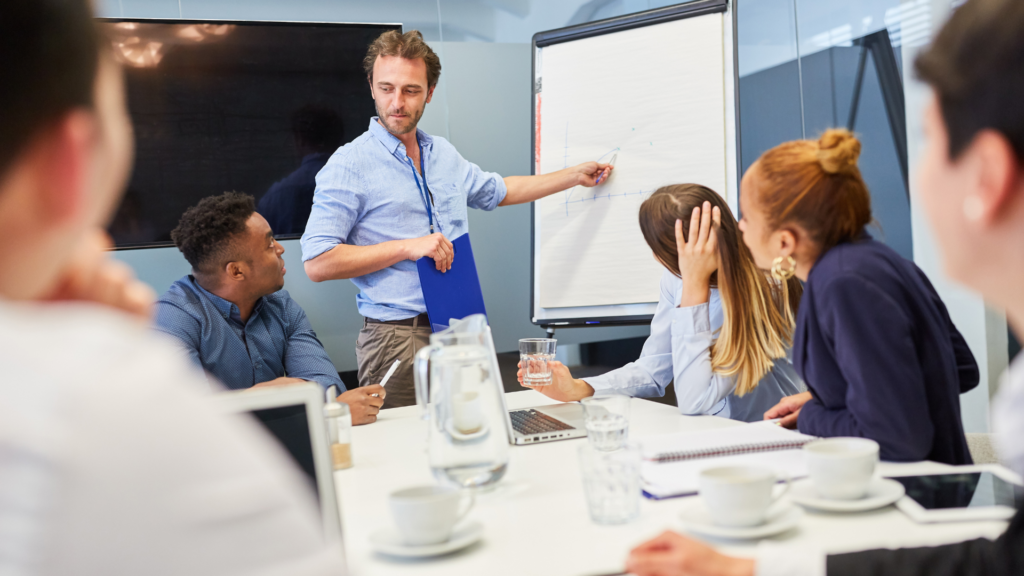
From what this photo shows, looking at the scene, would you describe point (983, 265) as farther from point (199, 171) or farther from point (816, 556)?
point (199, 171)

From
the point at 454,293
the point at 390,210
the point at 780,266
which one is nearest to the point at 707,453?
the point at 780,266

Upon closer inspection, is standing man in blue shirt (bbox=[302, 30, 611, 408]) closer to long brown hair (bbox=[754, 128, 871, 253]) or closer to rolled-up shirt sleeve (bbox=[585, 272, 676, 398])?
rolled-up shirt sleeve (bbox=[585, 272, 676, 398])

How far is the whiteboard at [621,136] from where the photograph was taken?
8.92 feet

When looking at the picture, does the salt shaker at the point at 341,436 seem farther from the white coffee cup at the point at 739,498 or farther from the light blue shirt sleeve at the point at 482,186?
the light blue shirt sleeve at the point at 482,186

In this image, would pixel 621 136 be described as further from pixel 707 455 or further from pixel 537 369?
pixel 707 455

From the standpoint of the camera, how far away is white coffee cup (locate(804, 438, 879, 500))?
3.24 feet

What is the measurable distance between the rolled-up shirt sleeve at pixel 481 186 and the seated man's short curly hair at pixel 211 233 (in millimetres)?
911

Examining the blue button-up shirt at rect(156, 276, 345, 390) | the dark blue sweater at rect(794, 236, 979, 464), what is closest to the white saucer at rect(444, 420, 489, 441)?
the dark blue sweater at rect(794, 236, 979, 464)

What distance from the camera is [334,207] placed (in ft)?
8.68

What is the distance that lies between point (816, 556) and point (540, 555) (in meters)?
0.31

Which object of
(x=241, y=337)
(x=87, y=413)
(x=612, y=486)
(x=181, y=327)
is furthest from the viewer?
(x=241, y=337)

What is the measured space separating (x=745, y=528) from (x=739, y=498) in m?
0.04

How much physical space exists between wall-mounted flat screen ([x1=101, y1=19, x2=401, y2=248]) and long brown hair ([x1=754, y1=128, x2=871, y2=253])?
237 cm

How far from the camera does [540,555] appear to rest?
916mm
